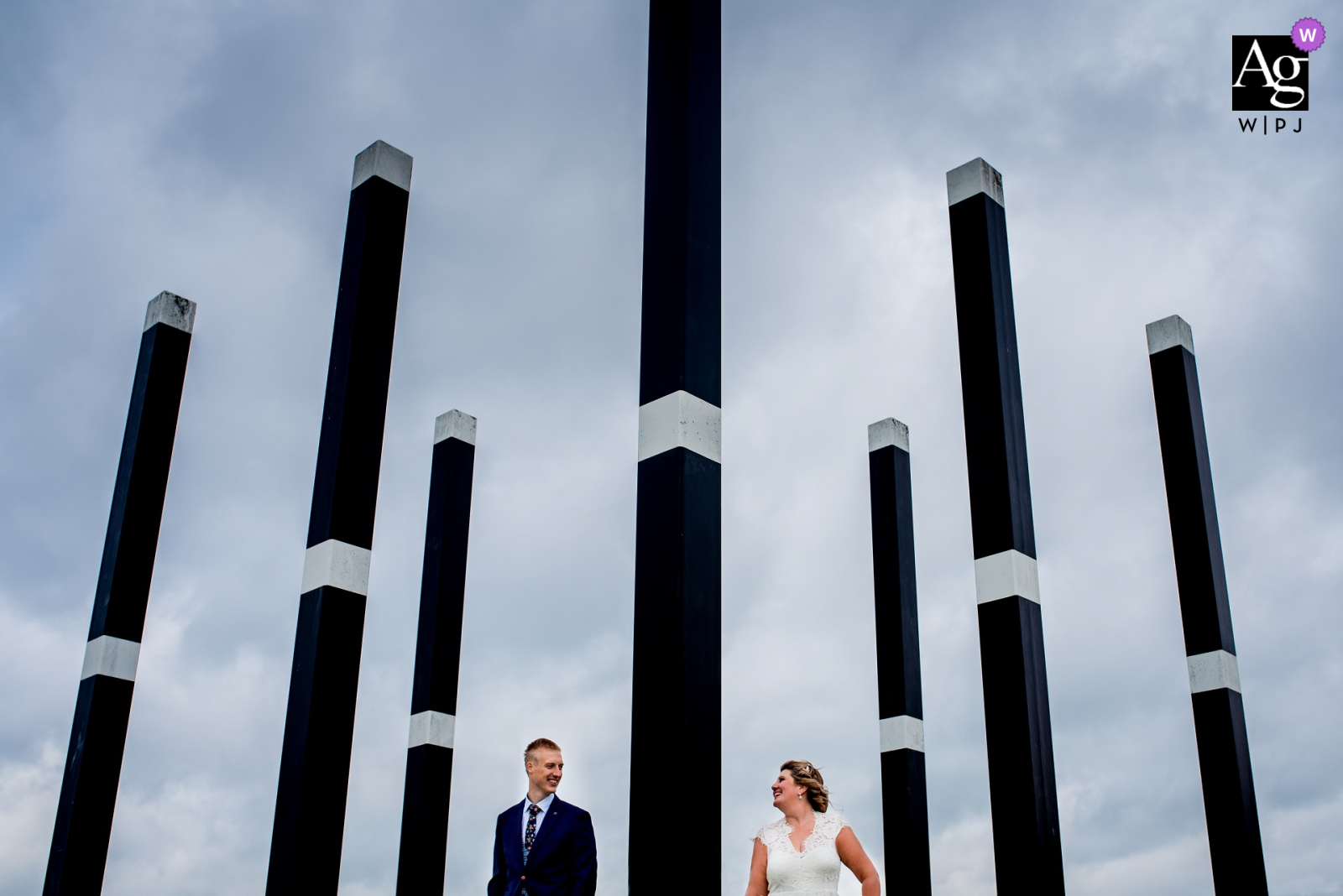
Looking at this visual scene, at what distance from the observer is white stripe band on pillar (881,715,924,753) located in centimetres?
1564

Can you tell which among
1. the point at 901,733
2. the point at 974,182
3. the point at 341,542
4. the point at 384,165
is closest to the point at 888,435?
the point at 901,733

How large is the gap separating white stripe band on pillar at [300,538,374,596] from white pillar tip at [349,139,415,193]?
12.5 ft

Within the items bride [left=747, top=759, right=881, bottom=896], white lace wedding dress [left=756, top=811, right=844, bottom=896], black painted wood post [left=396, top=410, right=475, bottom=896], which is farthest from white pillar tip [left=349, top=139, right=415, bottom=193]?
white lace wedding dress [left=756, top=811, right=844, bottom=896]

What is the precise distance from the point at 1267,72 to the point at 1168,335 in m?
3.44

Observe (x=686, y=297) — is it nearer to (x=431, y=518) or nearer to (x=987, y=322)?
(x=987, y=322)

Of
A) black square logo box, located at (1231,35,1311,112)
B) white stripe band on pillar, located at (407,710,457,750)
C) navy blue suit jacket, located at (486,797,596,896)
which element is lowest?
navy blue suit jacket, located at (486,797,596,896)

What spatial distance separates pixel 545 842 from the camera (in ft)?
22.9

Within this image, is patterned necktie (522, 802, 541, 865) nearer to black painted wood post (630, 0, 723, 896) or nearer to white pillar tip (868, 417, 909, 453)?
black painted wood post (630, 0, 723, 896)

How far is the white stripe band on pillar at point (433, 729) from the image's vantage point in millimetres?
14656

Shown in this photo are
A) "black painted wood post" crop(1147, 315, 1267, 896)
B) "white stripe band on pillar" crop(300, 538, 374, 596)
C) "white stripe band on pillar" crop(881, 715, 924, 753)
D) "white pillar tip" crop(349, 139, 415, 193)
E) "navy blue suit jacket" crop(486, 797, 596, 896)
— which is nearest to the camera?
"navy blue suit jacket" crop(486, 797, 596, 896)

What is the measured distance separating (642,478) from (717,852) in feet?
7.51

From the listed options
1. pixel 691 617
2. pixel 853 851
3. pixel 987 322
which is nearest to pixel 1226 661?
pixel 987 322

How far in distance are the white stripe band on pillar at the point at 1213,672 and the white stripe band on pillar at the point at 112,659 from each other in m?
12.2

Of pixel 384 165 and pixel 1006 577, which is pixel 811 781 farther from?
pixel 384 165
